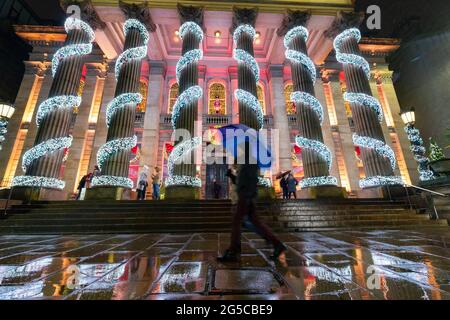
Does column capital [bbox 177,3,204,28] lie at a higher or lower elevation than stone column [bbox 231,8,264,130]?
higher

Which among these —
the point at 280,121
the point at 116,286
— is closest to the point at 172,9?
the point at 280,121

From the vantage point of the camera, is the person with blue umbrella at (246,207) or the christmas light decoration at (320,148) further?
the christmas light decoration at (320,148)

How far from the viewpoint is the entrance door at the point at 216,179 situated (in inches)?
594

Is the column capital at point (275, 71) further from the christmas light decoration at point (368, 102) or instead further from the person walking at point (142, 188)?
the person walking at point (142, 188)

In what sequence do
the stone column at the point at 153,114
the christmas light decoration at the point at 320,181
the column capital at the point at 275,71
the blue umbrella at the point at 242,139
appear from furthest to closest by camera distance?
1. the column capital at the point at 275,71
2. the stone column at the point at 153,114
3. the christmas light decoration at the point at 320,181
4. the blue umbrella at the point at 242,139

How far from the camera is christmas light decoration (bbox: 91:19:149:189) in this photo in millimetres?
9648

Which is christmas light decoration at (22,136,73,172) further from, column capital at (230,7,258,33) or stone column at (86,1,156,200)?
column capital at (230,7,258,33)

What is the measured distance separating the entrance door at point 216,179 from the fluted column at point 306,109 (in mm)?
5820

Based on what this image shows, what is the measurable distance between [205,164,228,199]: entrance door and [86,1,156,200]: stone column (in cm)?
603

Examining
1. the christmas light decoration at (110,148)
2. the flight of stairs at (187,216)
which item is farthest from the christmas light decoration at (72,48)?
the flight of stairs at (187,216)

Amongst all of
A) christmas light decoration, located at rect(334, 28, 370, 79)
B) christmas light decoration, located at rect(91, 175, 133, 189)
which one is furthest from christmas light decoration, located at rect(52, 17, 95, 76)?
A: christmas light decoration, located at rect(334, 28, 370, 79)

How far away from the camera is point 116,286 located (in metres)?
1.96

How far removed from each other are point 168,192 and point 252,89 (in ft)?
21.8

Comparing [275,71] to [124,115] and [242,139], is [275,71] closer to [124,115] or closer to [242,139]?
[124,115]
